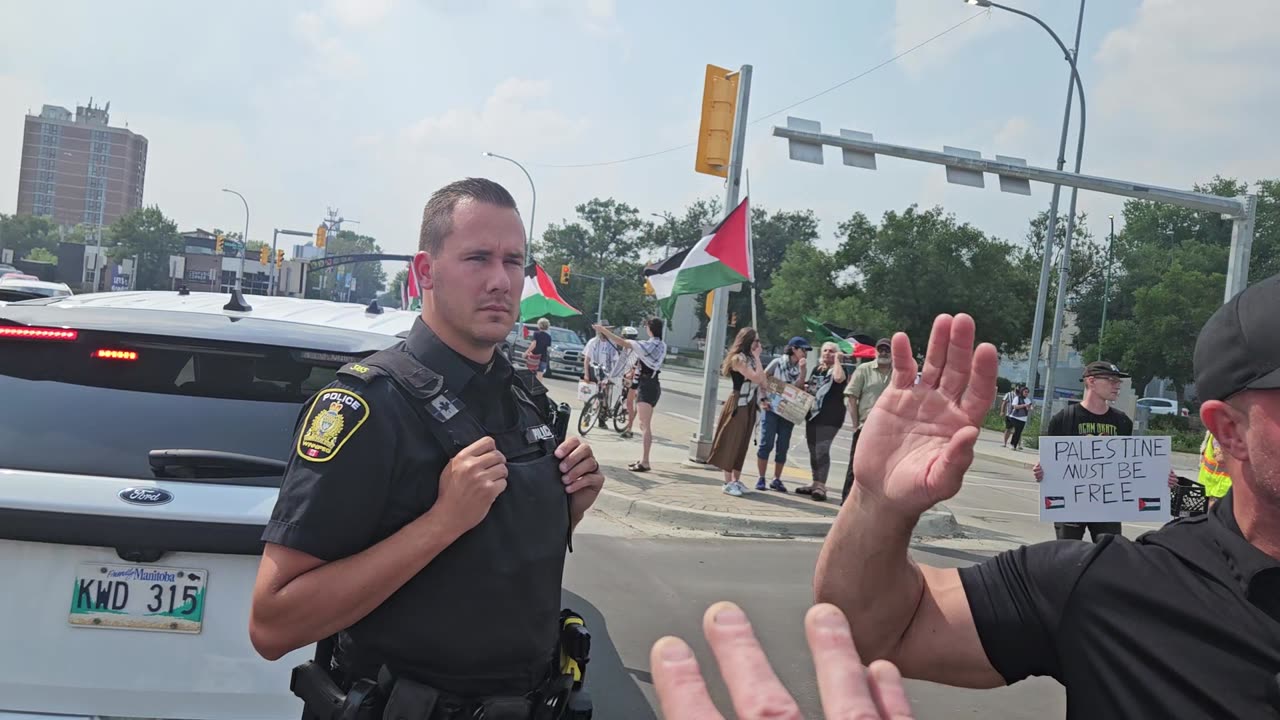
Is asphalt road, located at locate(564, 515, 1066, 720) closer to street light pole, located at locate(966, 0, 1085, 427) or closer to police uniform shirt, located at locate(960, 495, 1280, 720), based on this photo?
police uniform shirt, located at locate(960, 495, 1280, 720)

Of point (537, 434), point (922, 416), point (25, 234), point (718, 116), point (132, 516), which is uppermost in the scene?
point (25, 234)

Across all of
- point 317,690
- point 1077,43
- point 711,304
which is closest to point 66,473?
point 317,690

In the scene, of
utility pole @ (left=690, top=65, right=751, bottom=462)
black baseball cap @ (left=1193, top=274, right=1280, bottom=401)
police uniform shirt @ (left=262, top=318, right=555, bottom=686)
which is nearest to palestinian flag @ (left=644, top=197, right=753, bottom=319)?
utility pole @ (left=690, top=65, right=751, bottom=462)

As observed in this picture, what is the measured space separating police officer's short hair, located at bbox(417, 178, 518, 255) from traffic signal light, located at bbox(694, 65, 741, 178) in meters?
11.2

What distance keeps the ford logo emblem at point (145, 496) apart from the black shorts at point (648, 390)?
1000 centimetres

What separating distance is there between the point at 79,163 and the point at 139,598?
202 m

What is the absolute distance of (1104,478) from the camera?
233 inches

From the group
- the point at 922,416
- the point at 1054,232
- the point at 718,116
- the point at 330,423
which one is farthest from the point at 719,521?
the point at 1054,232

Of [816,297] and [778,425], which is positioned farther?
[816,297]

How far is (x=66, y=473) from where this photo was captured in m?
2.46

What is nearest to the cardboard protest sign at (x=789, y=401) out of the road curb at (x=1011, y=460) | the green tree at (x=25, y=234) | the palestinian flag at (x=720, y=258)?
the palestinian flag at (x=720, y=258)

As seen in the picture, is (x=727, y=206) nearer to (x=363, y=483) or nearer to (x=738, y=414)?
(x=738, y=414)

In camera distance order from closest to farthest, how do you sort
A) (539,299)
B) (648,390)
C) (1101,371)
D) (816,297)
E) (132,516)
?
(132,516) → (1101,371) → (648,390) → (539,299) → (816,297)

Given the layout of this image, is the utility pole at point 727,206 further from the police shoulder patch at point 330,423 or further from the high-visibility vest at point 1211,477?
the police shoulder patch at point 330,423
